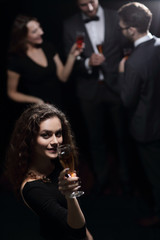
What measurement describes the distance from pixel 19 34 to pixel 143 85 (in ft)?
3.55

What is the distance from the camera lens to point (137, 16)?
2.57 meters

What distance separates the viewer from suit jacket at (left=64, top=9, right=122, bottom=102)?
3.03m

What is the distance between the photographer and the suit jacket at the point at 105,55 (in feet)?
9.93

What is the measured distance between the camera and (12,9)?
3439 mm

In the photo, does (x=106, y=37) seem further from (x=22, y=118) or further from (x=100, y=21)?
(x=22, y=118)

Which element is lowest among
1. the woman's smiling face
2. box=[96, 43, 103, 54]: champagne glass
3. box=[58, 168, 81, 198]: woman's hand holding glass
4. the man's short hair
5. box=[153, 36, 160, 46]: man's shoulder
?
box=[58, 168, 81, 198]: woman's hand holding glass

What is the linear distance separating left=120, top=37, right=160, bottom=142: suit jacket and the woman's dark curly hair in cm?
89

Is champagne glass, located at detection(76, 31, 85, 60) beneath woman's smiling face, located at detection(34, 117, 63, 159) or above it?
Result: above

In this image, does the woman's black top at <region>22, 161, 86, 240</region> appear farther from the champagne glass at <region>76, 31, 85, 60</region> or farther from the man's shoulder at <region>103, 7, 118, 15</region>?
the man's shoulder at <region>103, 7, 118, 15</region>

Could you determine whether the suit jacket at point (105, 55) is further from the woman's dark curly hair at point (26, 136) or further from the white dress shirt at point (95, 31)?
the woman's dark curly hair at point (26, 136)

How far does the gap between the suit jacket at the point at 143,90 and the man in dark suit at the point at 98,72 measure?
0.99 feet

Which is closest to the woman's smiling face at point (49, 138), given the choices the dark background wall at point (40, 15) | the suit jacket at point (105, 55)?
the suit jacket at point (105, 55)

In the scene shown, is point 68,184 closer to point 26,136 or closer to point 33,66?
point 26,136

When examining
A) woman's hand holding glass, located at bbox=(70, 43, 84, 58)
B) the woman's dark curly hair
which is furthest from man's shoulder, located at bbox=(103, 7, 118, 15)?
the woman's dark curly hair
